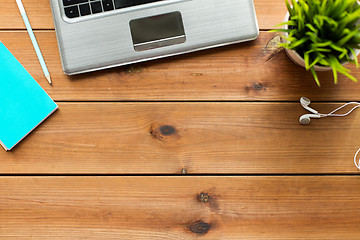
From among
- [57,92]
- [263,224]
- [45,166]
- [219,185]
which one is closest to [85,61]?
[57,92]

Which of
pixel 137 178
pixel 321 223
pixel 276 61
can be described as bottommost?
pixel 321 223

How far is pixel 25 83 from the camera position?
0.60m

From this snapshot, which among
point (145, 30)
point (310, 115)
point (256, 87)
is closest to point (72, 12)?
point (145, 30)

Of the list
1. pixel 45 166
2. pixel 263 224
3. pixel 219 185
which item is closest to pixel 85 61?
pixel 45 166

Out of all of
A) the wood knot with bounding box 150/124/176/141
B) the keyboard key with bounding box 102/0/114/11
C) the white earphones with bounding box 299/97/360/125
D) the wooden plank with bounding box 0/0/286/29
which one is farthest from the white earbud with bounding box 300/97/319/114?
the wooden plank with bounding box 0/0/286/29

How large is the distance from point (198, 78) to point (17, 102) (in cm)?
32

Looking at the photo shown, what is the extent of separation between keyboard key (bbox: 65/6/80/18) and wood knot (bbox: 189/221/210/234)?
41cm

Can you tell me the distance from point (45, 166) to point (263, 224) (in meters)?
0.39

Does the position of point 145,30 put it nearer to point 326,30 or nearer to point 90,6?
point 90,6

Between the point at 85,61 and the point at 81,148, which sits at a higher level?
the point at 85,61

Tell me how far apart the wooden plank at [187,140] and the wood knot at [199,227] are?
91mm

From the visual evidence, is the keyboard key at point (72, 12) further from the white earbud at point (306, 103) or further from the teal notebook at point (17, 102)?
the white earbud at point (306, 103)

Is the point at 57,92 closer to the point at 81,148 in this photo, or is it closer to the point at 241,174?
the point at 81,148

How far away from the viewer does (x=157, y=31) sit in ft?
1.94
